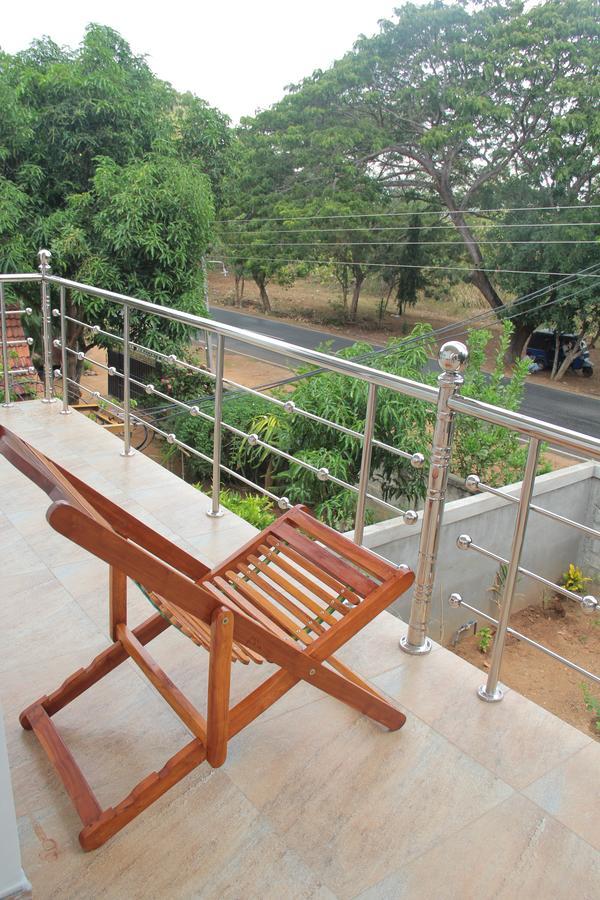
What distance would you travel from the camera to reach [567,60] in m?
18.2

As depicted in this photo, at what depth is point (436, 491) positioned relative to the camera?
2277 millimetres

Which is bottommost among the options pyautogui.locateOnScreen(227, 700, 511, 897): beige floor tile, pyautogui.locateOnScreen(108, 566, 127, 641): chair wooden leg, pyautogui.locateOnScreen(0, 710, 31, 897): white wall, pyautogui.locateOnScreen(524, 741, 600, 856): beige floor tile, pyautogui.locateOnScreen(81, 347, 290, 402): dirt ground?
pyautogui.locateOnScreen(81, 347, 290, 402): dirt ground

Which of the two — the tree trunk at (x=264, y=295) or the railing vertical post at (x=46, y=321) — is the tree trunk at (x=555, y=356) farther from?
the railing vertical post at (x=46, y=321)

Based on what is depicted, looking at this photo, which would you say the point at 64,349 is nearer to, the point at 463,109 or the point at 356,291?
the point at 463,109

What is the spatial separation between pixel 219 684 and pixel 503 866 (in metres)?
0.78

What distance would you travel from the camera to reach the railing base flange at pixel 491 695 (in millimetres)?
2252

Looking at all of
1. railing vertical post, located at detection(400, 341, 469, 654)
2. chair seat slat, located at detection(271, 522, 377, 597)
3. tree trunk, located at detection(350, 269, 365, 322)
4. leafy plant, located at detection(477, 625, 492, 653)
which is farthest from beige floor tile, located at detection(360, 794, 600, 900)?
tree trunk, located at detection(350, 269, 365, 322)

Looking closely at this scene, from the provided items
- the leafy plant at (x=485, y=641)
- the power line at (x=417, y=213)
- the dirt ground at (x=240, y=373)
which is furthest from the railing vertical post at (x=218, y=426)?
the power line at (x=417, y=213)

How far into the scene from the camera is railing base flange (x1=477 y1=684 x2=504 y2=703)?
225cm

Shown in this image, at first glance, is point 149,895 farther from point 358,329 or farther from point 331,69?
point 358,329

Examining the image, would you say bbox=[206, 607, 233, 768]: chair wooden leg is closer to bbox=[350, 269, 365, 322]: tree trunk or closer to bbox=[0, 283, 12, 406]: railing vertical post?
bbox=[0, 283, 12, 406]: railing vertical post

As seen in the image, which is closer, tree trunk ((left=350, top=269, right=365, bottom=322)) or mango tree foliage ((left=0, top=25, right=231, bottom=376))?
mango tree foliage ((left=0, top=25, right=231, bottom=376))

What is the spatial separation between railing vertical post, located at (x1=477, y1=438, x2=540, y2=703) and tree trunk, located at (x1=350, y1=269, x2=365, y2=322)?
78.5ft

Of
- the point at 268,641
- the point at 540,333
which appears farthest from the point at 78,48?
the point at 540,333
